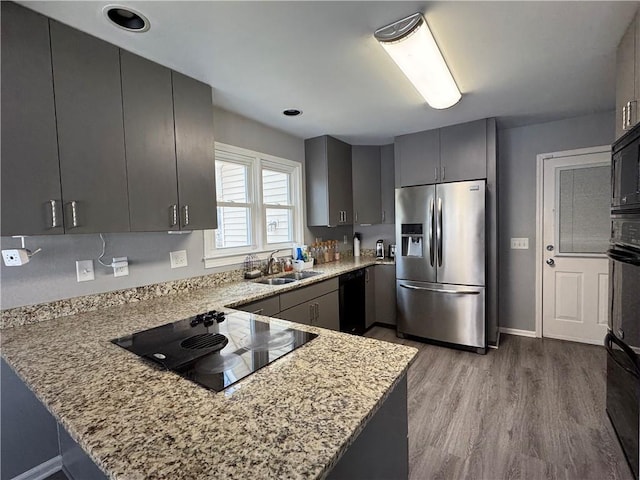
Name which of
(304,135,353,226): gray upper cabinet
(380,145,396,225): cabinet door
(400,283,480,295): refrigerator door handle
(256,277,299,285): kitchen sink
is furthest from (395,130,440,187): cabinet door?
(256,277,299,285): kitchen sink

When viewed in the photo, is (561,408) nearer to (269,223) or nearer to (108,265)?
(269,223)

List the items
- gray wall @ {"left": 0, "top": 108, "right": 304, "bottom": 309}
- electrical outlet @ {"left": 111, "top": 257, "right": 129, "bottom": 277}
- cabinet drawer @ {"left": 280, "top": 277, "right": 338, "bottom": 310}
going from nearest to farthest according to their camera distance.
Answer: gray wall @ {"left": 0, "top": 108, "right": 304, "bottom": 309} < electrical outlet @ {"left": 111, "top": 257, "right": 129, "bottom": 277} < cabinet drawer @ {"left": 280, "top": 277, "right": 338, "bottom": 310}

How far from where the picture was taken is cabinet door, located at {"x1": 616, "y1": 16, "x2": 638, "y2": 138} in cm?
160

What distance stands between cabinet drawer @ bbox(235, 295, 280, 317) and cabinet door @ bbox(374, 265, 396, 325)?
1784 millimetres

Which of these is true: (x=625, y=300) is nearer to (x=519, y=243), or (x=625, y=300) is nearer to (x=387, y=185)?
(x=519, y=243)

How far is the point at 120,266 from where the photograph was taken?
1931mm

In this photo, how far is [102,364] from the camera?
1.11 metres

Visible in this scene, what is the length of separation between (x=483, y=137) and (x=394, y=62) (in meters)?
1.63

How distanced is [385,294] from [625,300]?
229 cm

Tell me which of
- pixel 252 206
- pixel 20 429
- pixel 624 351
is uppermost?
pixel 252 206

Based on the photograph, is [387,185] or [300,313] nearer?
[300,313]

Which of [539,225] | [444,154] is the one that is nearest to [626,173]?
[444,154]

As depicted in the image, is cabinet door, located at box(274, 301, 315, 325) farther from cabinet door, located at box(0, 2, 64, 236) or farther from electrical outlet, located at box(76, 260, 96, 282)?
cabinet door, located at box(0, 2, 64, 236)

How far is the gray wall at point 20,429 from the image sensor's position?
159 cm
